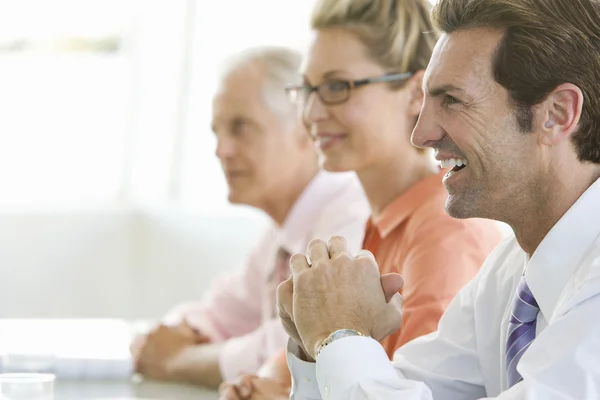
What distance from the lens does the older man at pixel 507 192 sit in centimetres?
142

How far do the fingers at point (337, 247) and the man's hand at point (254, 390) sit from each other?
0.51 meters

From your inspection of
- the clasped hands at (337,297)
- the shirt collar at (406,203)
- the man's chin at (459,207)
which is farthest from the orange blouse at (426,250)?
the man's chin at (459,207)

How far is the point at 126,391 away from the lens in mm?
2250

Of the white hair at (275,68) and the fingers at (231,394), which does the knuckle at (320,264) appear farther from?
the white hair at (275,68)

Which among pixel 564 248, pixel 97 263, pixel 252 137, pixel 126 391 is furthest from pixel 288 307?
pixel 97 263

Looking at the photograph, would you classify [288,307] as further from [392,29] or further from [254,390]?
[392,29]

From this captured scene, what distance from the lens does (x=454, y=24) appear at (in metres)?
1.55

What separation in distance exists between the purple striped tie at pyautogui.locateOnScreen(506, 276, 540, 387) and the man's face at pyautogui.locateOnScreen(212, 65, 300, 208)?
1.57 m

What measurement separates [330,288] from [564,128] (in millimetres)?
417

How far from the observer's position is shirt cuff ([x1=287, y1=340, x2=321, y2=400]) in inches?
65.1

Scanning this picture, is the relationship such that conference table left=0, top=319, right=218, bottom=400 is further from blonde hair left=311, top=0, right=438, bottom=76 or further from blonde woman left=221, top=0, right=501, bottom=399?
blonde hair left=311, top=0, right=438, bottom=76

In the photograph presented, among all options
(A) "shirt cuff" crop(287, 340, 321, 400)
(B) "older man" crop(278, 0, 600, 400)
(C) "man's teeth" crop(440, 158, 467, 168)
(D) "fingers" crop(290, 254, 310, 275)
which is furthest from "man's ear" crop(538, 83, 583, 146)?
(A) "shirt cuff" crop(287, 340, 321, 400)

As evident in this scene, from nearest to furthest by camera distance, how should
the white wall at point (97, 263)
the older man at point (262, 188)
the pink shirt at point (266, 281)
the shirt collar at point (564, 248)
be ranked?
the shirt collar at point (564, 248) → the pink shirt at point (266, 281) → the older man at point (262, 188) → the white wall at point (97, 263)

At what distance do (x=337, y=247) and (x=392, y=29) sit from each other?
0.80 metres
